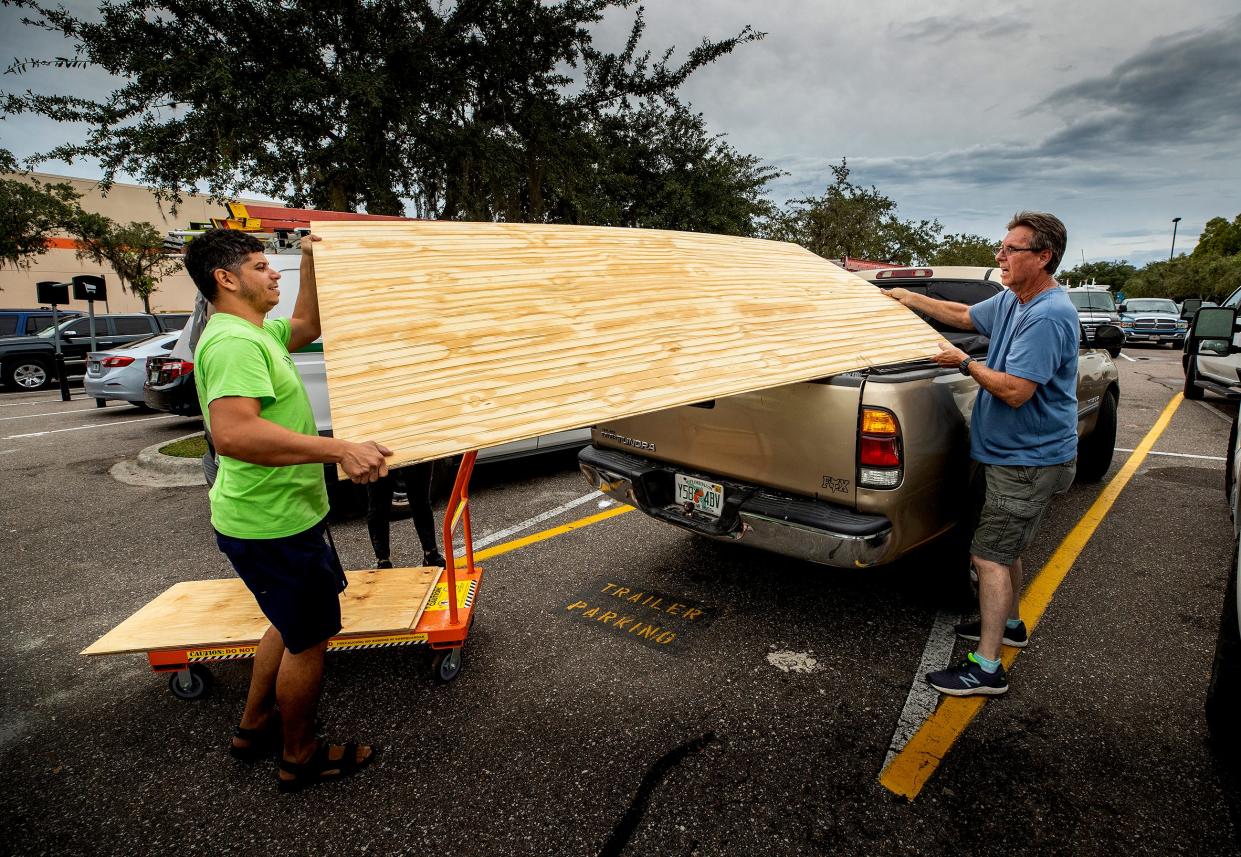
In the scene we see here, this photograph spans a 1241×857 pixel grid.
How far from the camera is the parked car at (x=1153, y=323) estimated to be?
20656 mm

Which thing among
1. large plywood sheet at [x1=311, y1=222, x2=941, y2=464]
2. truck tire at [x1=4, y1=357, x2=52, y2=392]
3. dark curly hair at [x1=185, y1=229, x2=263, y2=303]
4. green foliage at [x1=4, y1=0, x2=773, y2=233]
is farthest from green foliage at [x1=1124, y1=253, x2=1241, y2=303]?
truck tire at [x1=4, y1=357, x2=52, y2=392]

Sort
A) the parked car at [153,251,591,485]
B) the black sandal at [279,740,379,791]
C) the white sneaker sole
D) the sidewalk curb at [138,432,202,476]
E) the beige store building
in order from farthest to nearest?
1. the beige store building
2. the sidewalk curb at [138,432,202,476]
3. the parked car at [153,251,591,485]
4. the white sneaker sole
5. the black sandal at [279,740,379,791]

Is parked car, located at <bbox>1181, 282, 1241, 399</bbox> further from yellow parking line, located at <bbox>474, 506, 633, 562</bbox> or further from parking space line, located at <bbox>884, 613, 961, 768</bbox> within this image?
yellow parking line, located at <bbox>474, 506, 633, 562</bbox>

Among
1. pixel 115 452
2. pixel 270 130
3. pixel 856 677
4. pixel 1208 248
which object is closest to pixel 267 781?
pixel 856 677

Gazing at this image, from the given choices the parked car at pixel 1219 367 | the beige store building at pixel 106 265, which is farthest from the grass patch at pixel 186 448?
the beige store building at pixel 106 265

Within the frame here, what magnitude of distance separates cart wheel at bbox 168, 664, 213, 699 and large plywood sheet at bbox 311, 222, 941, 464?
6.20 feet

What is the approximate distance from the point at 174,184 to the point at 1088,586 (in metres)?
12.2

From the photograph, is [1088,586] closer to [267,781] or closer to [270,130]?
[267,781]

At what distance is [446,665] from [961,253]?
47.7 m

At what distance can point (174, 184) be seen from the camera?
9.50 m

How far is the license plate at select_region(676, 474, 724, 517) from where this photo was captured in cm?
297

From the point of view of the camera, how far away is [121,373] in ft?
31.4

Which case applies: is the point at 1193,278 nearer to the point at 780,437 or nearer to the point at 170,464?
the point at 780,437

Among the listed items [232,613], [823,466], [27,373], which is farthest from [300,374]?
[27,373]
